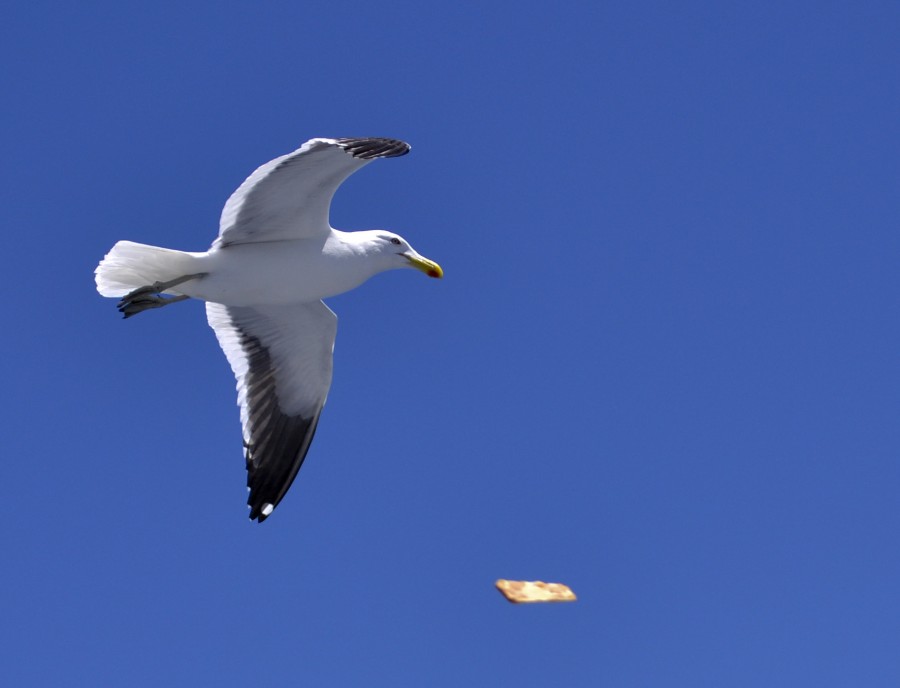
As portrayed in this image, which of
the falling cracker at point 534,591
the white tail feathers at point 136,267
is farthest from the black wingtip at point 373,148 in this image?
the falling cracker at point 534,591

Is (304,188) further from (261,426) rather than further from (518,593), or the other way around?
(518,593)

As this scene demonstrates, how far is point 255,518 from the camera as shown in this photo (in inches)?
345

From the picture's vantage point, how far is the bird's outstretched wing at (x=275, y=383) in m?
8.93

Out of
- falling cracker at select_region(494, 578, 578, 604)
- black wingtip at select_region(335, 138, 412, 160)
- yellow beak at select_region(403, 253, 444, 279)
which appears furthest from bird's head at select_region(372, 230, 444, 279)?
falling cracker at select_region(494, 578, 578, 604)

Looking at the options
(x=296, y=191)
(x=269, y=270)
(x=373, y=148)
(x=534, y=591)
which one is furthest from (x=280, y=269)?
(x=534, y=591)

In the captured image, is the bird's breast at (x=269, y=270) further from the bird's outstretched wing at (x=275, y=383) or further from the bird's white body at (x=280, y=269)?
the bird's outstretched wing at (x=275, y=383)

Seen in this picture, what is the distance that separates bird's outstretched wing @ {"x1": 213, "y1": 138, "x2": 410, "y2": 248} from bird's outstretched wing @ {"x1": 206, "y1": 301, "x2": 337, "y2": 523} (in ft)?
2.78

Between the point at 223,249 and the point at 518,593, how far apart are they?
10.3ft

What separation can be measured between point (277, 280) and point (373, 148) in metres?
1.26

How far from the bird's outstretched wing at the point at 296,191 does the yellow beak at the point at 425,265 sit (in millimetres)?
653

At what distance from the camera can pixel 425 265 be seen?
8.67 meters

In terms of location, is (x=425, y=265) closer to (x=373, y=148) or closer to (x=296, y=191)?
(x=296, y=191)

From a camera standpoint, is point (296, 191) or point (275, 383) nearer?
point (296, 191)

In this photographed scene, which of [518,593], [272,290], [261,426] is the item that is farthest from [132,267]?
[518,593]
